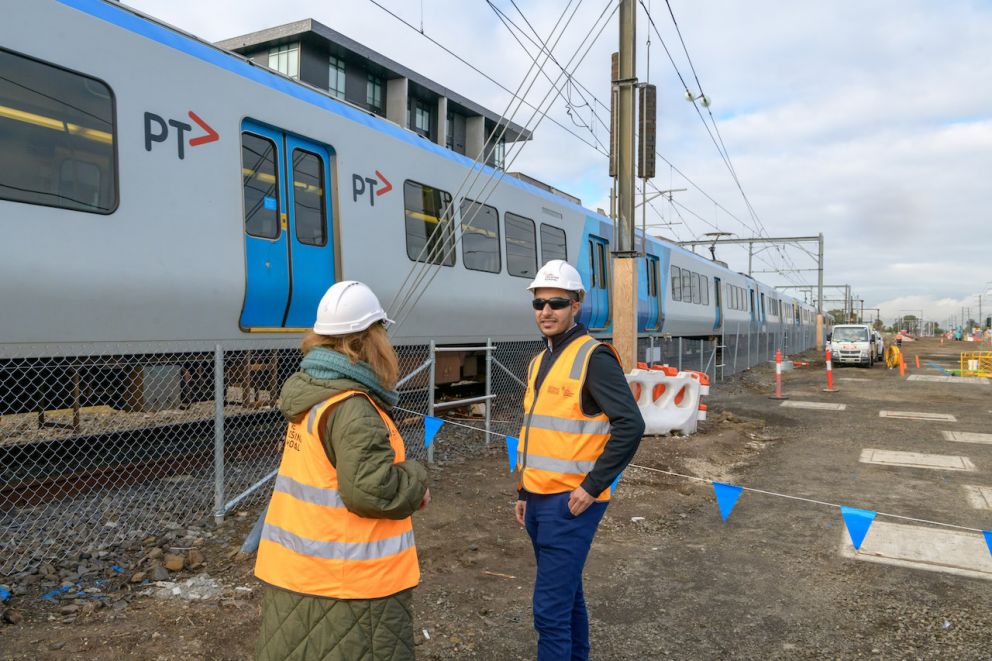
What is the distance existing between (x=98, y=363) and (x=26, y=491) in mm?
1079

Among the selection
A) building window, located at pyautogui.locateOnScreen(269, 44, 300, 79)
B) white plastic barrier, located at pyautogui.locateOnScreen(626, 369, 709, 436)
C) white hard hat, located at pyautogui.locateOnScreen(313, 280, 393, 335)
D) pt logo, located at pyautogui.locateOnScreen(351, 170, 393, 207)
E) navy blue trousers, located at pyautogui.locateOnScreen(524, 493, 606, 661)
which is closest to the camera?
white hard hat, located at pyautogui.locateOnScreen(313, 280, 393, 335)

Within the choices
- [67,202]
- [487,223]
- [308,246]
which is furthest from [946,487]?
[67,202]

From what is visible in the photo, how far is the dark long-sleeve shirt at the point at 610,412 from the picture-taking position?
2.81 metres

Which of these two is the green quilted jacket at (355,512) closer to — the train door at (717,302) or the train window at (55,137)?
the train window at (55,137)

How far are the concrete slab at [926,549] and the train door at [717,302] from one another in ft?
57.3

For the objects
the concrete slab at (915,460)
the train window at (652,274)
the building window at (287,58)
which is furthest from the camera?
the building window at (287,58)

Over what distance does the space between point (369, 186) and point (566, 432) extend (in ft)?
17.5

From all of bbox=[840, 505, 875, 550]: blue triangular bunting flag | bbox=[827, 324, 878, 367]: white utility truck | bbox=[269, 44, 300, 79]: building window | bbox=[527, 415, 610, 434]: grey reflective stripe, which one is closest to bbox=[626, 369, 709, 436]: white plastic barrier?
bbox=[840, 505, 875, 550]: blue triangular bunting flag

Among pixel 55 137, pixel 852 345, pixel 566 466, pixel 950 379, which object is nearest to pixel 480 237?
pixel 55 137

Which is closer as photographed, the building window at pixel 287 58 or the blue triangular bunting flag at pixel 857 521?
the blue triangular bunting flag at pixel 857 521

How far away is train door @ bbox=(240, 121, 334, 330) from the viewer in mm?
6395

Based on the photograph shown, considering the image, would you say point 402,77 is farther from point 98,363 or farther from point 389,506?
point 389,506

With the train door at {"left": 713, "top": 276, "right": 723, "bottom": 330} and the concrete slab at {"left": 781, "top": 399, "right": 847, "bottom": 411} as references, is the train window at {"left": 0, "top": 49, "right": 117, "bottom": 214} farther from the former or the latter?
the train door at {"left": 713, "top": 276, "right": 723, "bottom": 330}

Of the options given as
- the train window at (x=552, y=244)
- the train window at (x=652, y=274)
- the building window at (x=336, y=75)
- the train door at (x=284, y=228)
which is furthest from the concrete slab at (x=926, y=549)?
the building window at (x=336, y=75)
